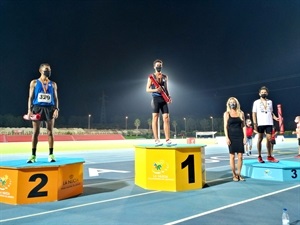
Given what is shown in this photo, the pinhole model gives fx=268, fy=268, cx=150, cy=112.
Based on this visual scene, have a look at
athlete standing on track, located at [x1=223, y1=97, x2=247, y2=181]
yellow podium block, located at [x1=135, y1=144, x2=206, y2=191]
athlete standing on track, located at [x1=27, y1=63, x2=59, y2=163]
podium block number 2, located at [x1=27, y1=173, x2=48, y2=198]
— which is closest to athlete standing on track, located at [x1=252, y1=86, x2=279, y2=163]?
athlete standing on track, located at [x1=223, y1=97, x2=247, y2=181]

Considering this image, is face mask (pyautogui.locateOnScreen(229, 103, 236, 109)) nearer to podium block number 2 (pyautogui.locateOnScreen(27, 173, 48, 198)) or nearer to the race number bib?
the race number bib

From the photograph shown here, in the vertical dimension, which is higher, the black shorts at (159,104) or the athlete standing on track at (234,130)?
the black shorts at (159,104)

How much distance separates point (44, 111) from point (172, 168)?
11.8 feet

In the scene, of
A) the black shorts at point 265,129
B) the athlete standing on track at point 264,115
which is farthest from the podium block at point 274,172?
A: the black shorts at point 265,129

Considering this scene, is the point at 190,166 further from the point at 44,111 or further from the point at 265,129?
the point at 44,111

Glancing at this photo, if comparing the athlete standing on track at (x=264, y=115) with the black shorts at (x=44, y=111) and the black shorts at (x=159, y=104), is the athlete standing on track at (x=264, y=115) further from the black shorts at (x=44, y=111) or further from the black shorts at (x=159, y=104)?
the black shorts at (x=44, y=111)

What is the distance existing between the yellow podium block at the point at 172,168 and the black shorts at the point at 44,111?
2581 millimetres

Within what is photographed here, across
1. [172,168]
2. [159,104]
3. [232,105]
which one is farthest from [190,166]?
[232,105]

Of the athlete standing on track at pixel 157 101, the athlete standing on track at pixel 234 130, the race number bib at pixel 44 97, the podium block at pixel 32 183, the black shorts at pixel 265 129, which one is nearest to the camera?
the podium block at pixel 32 183

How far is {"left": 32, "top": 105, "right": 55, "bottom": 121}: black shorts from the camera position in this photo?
682 cm

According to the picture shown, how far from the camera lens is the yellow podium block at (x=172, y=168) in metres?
6.86

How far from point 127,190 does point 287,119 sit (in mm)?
93253

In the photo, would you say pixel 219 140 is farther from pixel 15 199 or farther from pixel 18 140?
pixel 15 199

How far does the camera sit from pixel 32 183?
19.1 feet
